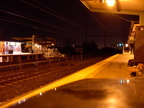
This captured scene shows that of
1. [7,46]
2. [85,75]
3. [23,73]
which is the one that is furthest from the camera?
[7,46]

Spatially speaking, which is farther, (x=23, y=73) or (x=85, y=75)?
(x=23, y=73)

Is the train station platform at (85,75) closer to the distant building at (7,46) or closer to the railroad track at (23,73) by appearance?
the railroad track at (23,73)

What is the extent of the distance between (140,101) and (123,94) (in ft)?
1.20

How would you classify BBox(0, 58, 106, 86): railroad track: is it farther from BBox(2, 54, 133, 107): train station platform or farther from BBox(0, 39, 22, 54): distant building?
BBox(0, 39, 22, 54): distant building

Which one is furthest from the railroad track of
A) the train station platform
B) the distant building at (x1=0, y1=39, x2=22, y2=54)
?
the distant building at (x1=0, y1=39, x2=22, y2=54)

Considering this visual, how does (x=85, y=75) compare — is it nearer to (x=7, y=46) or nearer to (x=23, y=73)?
(x=23, y=73)

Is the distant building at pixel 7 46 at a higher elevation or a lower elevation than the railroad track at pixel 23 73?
higher

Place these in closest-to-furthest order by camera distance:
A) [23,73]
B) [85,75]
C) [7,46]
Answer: [85,75], [23,73], [7,46]

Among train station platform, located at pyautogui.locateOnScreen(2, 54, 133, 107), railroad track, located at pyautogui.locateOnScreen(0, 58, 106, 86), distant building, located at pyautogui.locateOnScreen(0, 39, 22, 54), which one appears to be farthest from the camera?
distant building, located at pyautogui.locateOnScreen(0, 39, 22, 54)

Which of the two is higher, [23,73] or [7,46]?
[7,46]

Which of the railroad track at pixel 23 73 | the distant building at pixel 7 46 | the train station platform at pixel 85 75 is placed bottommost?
the railroad track at pixel 23 73

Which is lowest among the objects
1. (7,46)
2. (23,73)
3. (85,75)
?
(23,73)

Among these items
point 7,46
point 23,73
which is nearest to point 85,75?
point 23,73

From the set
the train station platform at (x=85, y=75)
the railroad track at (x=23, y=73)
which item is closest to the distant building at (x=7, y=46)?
the railroad track at (x=23, y=73)
